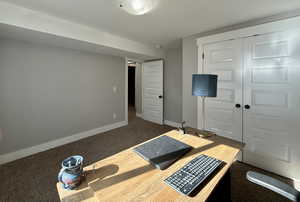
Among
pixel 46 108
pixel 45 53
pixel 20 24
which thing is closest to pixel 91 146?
pixel 46 108

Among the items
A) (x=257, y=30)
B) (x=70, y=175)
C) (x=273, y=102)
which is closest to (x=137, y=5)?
(x=70, y=175)

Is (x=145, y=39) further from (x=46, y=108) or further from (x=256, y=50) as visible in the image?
(x=46, y=108)

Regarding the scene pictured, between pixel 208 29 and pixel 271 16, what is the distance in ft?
2.93

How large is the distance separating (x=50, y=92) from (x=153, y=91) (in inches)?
109

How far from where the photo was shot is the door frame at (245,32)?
1877 millimetres

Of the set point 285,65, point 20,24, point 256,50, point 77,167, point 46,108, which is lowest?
point 77,167

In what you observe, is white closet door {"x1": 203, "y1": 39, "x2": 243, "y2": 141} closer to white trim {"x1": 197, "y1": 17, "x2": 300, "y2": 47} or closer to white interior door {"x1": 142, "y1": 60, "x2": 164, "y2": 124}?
white trim {"x1": 197, "y1": 17, "x2": 300, "y2": 47}

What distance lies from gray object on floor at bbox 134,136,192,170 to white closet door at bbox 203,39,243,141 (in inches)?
67.1

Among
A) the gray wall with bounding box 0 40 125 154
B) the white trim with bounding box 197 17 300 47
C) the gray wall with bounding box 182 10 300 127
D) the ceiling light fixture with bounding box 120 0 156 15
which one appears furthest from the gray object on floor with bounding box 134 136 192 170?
the gray wall with bounding box 0 40 125 154

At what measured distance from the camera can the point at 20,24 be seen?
185 centimetres

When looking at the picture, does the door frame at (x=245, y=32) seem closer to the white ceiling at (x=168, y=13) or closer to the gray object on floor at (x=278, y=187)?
the white ceiling at (x=168, y=13)

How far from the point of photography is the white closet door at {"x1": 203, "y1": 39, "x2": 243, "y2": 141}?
7.62 ft

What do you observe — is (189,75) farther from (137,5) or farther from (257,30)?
(137,5)

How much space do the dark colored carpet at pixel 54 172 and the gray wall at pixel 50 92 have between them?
38cm
